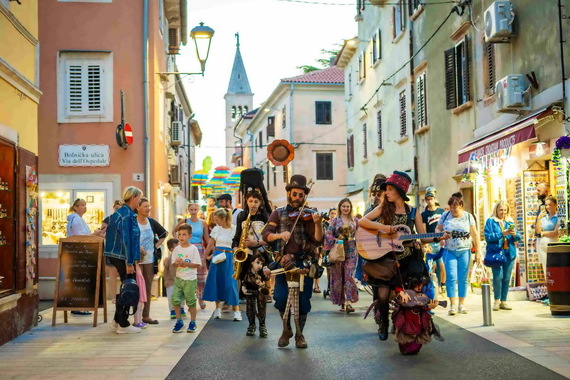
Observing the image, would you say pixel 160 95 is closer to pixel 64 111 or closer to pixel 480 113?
pixel 64 111

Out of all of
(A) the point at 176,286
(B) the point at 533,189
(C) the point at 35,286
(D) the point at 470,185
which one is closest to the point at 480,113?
(D) the point at 470,185

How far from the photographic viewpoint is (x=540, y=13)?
45.2 ft

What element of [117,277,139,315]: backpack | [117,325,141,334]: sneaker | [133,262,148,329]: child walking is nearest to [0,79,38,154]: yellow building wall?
[133,262,148,329]: child walking

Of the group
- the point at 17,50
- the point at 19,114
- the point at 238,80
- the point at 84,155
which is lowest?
the point at 19,114

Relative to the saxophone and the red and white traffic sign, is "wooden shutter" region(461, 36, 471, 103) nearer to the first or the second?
the red and white traffic sign

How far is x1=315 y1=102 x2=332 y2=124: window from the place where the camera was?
50.4 m

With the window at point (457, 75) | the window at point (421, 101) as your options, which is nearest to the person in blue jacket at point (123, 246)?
the window at point (457, 75)

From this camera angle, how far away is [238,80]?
11356 cm

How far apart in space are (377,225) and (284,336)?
5.28 feet

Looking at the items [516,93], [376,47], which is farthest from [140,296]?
[376,47]

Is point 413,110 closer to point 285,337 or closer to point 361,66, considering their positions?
point 361,66

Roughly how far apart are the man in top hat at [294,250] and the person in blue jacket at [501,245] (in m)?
4.20

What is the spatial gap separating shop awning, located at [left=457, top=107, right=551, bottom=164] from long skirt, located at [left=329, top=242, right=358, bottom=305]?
126 inches

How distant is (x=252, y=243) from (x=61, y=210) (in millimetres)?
9414
